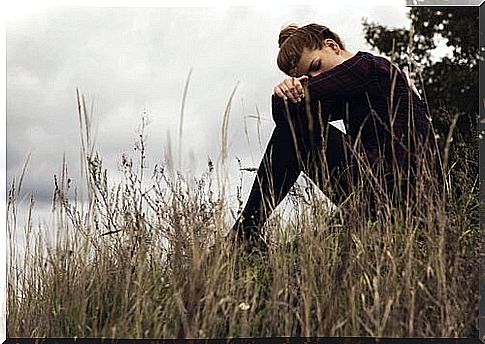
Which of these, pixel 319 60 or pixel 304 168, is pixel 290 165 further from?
pixel 319 60

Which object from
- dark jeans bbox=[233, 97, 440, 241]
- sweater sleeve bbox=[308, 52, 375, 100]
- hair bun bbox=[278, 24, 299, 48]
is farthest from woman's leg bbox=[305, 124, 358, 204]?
hair bun bbox=[278, 24, 299, 48]

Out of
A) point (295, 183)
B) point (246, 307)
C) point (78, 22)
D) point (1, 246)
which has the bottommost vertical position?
point (246, 307)

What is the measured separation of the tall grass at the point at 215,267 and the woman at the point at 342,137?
0.08 metres

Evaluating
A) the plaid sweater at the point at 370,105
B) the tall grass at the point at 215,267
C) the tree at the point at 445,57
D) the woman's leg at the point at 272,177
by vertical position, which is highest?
the tree at the point at 445,57

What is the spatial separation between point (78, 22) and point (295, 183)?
0.98 meters

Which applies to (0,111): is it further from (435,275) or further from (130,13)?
(435,275)

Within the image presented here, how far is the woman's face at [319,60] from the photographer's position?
10.0ft

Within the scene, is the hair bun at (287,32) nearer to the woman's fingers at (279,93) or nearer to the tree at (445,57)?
the woman's fingers at (279,93)

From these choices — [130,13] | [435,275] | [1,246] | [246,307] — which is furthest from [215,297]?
[130,13]

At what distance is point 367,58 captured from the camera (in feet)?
9.57

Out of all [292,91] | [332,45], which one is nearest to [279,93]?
[292,91]

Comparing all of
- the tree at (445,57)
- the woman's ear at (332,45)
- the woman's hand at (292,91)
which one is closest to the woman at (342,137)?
the woman's hand at (292,91)

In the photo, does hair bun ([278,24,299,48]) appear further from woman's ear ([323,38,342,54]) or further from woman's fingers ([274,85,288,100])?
woman's fingers ([274,85,288,100])

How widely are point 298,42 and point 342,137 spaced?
0.42m
